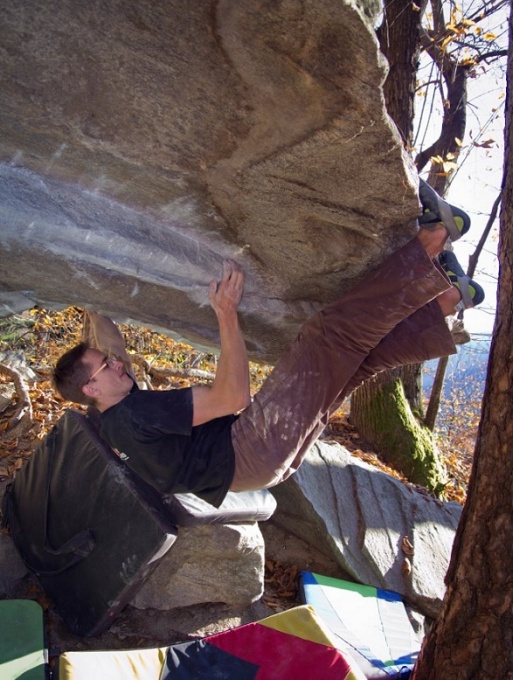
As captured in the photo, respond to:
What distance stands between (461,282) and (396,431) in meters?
4.36

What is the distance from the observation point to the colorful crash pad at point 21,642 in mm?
3010

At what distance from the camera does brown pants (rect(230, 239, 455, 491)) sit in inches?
114

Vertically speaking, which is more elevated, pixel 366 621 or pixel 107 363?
pixel 107 363

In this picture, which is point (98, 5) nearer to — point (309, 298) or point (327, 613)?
point (309, 298)

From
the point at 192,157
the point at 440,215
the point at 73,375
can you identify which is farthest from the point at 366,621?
the point at 192,157

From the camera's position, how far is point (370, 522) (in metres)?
5.22

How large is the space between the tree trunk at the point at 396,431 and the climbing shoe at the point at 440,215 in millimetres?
4654

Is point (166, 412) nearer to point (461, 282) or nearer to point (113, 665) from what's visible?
point (113, 665)

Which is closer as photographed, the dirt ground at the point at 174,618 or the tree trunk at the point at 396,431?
the dirt ground at the point at 174,618

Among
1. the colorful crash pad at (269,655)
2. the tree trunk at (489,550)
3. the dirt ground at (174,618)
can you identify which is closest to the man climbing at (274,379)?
the tree trunk at (489,550)

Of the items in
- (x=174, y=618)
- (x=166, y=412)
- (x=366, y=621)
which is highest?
(x=166, y=412)

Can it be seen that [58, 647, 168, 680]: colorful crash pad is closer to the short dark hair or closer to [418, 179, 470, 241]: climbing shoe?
the short dark hair

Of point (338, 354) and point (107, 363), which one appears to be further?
point (107, 363)

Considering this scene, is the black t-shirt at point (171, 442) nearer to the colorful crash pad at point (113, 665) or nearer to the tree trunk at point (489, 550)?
the colorful crash pad at point (113, 665)
